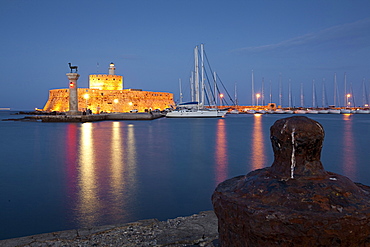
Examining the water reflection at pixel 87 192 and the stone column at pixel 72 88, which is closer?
the water reflection at pixel 87 192

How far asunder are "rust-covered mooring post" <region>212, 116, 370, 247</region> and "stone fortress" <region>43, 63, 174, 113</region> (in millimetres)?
62869

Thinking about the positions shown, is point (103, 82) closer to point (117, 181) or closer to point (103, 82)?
point (103, 82)

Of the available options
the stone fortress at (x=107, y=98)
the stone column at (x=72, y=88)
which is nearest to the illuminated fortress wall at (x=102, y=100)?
the stone fortress at (x=107, y=98)

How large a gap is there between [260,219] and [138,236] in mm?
2226

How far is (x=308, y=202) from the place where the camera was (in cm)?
143

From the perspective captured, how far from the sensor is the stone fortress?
64.5 metres

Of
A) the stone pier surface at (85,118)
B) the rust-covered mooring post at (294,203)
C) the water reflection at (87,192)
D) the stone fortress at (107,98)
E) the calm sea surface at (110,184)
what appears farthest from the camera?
the stone fortress at (107,98)

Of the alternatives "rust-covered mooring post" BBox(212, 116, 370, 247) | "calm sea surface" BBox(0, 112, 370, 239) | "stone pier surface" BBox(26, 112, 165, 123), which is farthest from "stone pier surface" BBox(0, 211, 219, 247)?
"stone pier surface" BBox(26, 112, 165, 123)

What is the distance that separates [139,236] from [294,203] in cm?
229

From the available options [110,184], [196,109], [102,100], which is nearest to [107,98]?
[102,100]

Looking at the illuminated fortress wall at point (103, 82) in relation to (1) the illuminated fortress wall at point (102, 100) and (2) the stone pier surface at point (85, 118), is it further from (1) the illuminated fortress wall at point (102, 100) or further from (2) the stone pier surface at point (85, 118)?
(2) the stone pier surface at point (85, 118)

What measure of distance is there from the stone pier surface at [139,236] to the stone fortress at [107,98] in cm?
6072

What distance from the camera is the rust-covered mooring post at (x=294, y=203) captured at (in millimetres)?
1352

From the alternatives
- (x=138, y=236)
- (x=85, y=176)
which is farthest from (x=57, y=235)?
(x=85, y=176)
